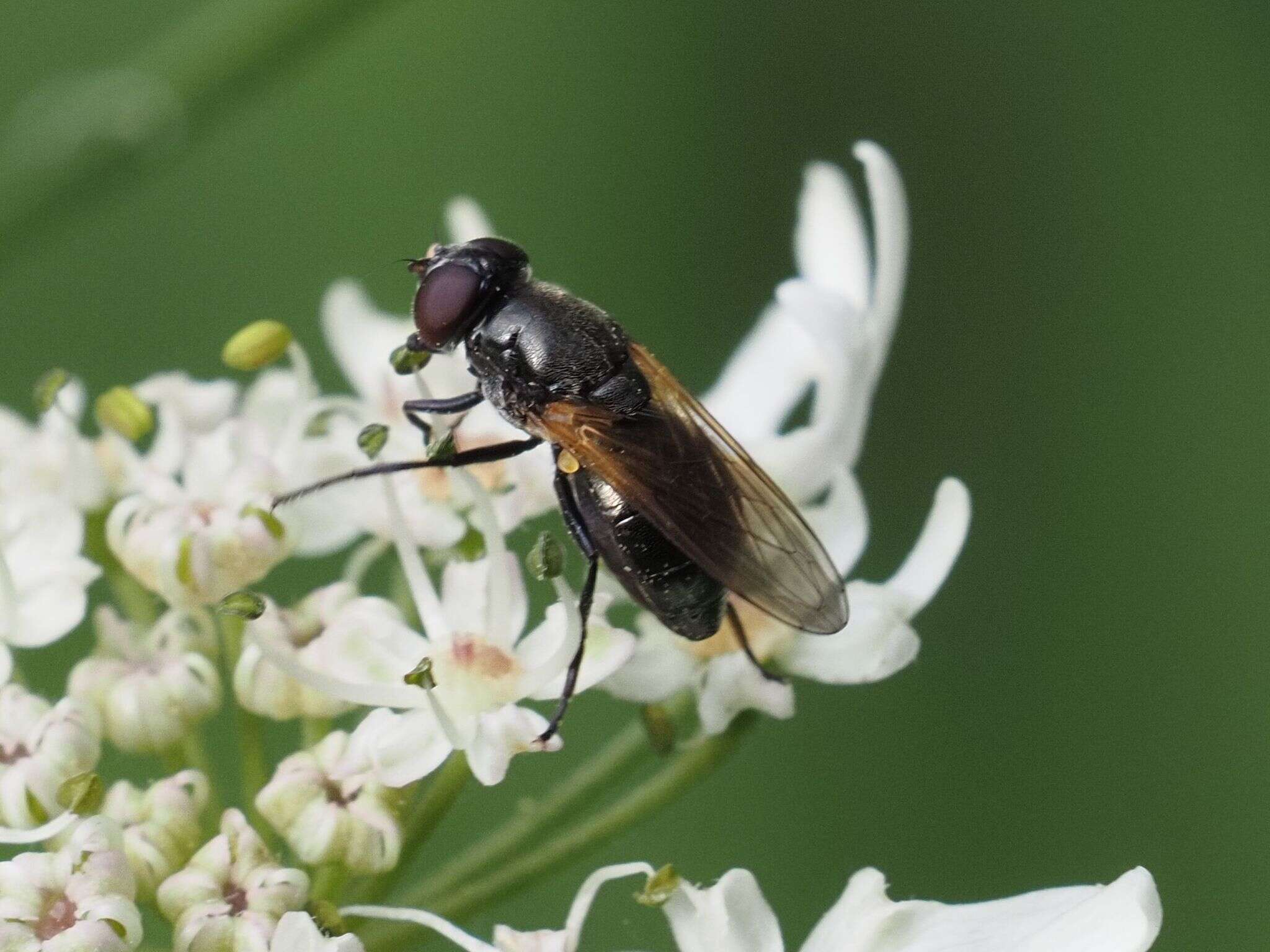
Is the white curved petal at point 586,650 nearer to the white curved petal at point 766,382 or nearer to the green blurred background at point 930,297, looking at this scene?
the white curved petal at point 766,382

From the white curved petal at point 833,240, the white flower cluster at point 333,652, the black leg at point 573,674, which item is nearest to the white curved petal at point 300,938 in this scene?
the white flower cluster at point 333,652

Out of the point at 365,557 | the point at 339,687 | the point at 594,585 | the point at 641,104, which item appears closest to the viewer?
the point at 339,687

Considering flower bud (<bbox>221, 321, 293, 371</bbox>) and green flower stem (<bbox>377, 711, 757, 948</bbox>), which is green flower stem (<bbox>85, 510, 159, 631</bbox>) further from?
green flower stem (<bbox>377, 711, 757, 948</bbox>)

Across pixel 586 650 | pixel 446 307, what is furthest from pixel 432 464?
pixel 586 650

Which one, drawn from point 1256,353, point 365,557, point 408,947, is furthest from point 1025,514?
point 408,947

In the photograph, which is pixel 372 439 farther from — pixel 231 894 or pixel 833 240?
pixel 833 240

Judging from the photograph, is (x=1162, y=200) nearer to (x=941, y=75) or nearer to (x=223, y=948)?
(x=941, y=75)
